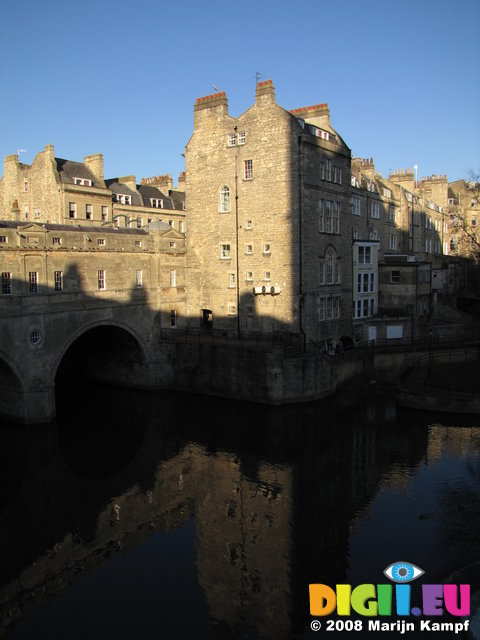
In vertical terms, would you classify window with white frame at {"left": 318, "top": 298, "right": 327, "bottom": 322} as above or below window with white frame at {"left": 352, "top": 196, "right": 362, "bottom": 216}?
below

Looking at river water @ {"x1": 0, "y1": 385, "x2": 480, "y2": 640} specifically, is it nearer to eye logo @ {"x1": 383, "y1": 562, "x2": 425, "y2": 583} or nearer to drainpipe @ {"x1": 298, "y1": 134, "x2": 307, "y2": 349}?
eye logo @ {"x1": 383, "y1": 562, "x2": 425, "y2": 583}

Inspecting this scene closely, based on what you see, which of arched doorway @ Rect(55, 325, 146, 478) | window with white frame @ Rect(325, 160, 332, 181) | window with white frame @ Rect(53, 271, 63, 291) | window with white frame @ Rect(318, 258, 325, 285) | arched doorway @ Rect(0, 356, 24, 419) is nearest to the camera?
arched doorway @ Rect(55, 325, 146, 478)

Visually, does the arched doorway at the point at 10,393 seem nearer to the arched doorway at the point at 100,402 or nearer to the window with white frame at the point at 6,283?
the arched doorway at the point at 100,402

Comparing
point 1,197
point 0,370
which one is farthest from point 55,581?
point 1,197

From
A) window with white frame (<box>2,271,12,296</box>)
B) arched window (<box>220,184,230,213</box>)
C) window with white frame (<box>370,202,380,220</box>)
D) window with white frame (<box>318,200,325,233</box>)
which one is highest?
window with white frame (<box>370,202,380,220</box>)

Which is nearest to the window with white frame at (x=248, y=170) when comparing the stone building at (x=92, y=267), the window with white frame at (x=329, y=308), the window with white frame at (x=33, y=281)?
the stone building at (x=92, y=267)

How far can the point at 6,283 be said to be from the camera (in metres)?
31.1

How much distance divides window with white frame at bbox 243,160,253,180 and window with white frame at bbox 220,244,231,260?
202 inches

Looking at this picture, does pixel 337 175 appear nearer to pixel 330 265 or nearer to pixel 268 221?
pixel 330 265

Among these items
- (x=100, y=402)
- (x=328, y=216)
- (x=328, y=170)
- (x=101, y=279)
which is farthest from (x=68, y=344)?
(x=328, y=170)

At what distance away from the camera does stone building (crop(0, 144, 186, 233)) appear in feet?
169

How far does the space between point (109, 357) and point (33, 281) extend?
12.0 meters

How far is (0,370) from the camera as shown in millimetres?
32688

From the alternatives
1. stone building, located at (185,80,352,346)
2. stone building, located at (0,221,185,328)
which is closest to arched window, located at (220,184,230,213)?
stone building, located at (185,80,352,346)
